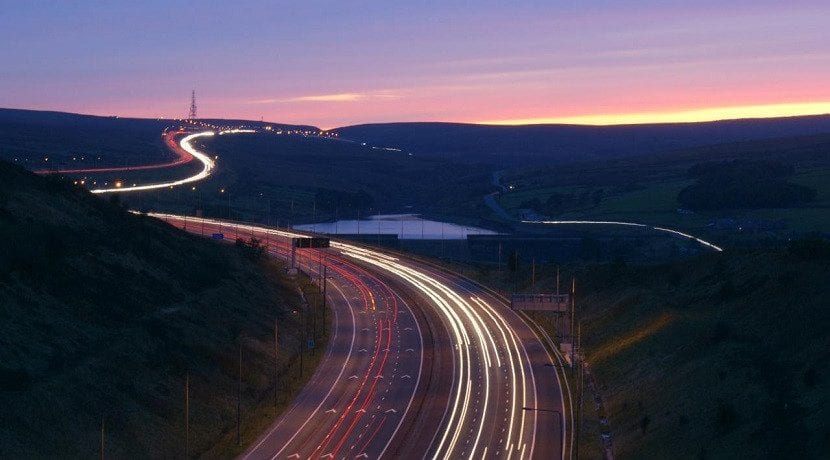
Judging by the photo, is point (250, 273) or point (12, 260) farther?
point (250, 273)

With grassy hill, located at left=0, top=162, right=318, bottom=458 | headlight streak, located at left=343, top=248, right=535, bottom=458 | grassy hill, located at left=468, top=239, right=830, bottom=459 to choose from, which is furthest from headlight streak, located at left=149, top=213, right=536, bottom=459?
grassy hill, located at left=0, top=162, right=318, bottom=458

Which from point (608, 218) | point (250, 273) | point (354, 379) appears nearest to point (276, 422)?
point (354, 379)

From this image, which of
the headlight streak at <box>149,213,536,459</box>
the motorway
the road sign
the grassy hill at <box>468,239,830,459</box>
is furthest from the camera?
the road sign

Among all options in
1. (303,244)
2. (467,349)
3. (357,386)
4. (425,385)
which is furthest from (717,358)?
(303,244)

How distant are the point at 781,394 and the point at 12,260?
39.1 meters

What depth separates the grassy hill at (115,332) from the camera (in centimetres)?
4453

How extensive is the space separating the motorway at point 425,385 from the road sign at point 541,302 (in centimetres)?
206

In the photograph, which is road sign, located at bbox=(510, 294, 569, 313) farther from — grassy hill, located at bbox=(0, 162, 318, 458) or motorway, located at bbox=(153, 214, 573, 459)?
grassy hill, located at bbox=(0, 162, 318, 458)

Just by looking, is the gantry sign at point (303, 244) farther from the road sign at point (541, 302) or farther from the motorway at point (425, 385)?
the road sign at point (541, 302)

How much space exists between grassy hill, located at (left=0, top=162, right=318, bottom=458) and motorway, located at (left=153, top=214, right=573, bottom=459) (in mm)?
3180

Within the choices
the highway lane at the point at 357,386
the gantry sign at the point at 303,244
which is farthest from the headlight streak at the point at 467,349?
the gantry sign at the point at 303,244

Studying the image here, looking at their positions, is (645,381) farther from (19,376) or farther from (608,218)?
(608,218)

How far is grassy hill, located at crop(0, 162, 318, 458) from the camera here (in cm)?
4453

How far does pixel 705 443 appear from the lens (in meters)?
41.6
